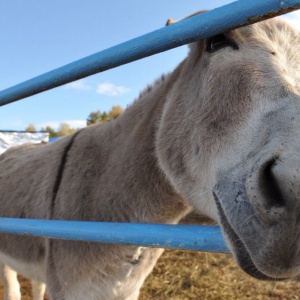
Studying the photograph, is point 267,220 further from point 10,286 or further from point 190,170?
point 10,286

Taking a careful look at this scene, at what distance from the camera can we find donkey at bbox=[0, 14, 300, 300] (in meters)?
0.83

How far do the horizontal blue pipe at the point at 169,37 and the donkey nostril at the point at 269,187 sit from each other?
0.34 metres

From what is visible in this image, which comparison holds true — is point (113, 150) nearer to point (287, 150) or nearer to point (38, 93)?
point (38, 93)

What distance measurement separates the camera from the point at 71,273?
1.77m

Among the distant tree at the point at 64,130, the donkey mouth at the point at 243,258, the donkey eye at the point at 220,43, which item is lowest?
the distant tree at the point at 64,130

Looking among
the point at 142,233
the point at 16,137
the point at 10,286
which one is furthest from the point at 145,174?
the point at 16,137

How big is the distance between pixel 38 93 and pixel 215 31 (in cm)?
74

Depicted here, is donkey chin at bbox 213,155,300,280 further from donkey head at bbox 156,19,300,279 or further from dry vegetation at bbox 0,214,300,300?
dry vegetation at bbox 0,214,300,300

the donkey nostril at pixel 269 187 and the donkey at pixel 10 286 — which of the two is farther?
the donkey at pixel 10 286

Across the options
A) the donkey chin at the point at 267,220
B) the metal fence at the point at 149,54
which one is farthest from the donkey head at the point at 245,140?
the metal fence at the point at 149,54

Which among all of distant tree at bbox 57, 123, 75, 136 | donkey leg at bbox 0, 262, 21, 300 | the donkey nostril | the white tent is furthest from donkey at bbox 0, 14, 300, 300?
distant tree at bbox 57, 123, 75, 136

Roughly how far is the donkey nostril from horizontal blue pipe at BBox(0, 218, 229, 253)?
193 mm

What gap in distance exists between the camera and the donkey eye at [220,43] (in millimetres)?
1220

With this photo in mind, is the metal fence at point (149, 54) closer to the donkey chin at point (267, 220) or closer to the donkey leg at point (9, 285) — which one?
the donkey chin at point (267, 220)
